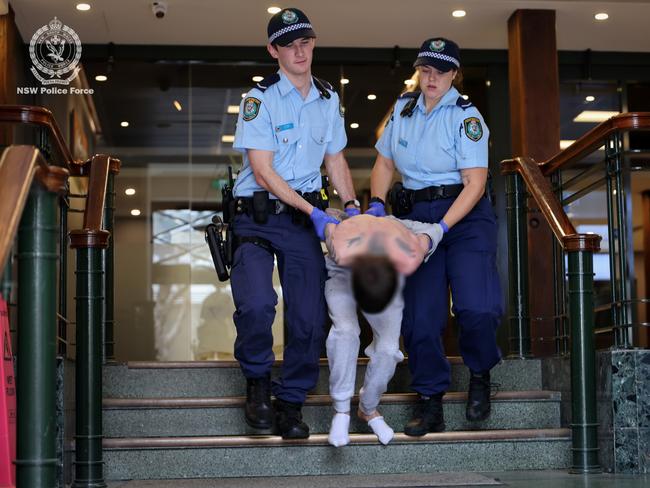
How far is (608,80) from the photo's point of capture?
8.64 m

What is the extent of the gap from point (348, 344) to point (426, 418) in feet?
1.88

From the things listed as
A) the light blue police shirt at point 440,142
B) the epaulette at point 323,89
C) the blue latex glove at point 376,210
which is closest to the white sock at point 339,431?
the blue latex glove at point 376,210

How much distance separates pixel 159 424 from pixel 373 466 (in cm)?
99

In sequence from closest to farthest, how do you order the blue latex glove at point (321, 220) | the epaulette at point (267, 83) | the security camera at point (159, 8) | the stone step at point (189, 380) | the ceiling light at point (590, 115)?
the blue latex glove at point (321, 220) → the epaulette at point (267, 83) → the stone step at point (189, 380) → the security camera at point (159, 8) → the ceiling light at point (590, 115)

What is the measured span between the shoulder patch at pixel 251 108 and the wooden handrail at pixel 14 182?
1251 mm

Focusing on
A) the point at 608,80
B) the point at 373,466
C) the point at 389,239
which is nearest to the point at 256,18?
the point at 608,80

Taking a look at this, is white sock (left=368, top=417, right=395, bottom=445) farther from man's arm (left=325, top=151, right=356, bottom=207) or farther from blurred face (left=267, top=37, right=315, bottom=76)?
blurred face (left=267, top=37, right=315, bottom=76)

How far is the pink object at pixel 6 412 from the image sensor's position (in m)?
3.64

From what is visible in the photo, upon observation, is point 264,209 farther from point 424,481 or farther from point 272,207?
point 424,481

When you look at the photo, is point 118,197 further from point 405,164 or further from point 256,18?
point 405,164

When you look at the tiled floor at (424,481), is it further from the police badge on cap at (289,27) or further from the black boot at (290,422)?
the police badge on cap at (289,27)

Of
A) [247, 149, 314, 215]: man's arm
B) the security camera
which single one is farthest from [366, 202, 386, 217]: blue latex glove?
the security camera

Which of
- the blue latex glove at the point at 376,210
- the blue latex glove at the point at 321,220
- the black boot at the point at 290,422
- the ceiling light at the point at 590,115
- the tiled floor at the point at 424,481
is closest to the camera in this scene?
the blue latex glove at the point at 376,210

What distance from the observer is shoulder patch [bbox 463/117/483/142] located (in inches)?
171
